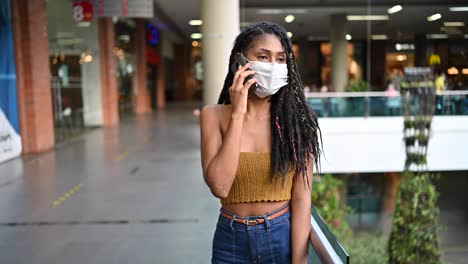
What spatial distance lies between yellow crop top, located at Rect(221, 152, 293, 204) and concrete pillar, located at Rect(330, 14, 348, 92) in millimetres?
11403

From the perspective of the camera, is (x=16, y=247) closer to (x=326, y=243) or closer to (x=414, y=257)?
(x=326, y=243)

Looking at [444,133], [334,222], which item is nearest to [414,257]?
[334,222]

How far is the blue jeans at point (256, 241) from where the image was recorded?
182cm

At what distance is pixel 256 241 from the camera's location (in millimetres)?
1819

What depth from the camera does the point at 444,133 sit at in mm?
12070

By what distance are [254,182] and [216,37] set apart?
846 cm

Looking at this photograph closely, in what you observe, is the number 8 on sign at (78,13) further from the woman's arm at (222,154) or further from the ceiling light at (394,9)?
the woman's arm at (222,154)

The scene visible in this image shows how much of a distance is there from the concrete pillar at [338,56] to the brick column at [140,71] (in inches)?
524

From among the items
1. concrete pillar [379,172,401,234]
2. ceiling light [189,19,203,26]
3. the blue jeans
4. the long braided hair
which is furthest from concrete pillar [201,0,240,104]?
ceiling light [189,19,203,26]

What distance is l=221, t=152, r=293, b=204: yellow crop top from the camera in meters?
1.83

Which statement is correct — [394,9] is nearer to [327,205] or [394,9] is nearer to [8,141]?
[327,205]

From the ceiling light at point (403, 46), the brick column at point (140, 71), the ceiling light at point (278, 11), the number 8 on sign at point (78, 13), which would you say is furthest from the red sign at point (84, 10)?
the brick column at point (140, 71)

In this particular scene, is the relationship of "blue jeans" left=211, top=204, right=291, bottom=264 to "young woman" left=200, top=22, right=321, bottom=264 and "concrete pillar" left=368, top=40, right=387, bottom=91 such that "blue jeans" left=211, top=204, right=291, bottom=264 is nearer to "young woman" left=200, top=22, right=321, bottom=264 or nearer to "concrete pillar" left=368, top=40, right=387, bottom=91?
"young woman" left=200, top=22, right=321, bottom=264

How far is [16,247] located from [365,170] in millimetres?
9125
